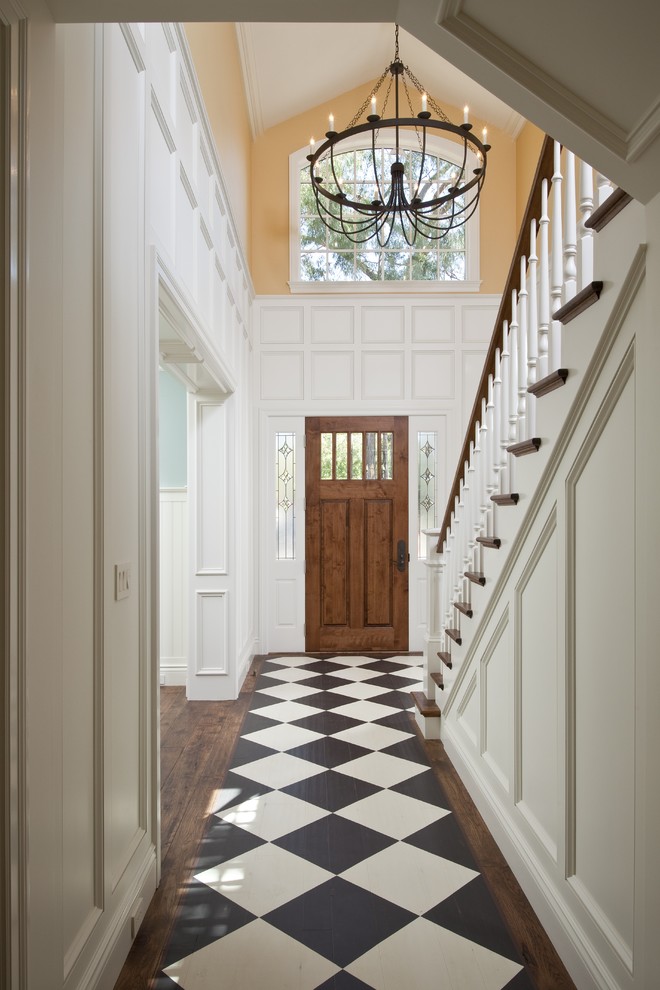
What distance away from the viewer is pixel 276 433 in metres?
6.06

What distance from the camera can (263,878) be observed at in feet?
7.57

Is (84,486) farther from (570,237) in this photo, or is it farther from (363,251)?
(363,251)

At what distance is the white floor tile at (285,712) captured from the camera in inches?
163

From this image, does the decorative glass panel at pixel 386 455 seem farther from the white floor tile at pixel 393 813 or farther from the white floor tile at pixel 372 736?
the white floor tile at pixel 393 813

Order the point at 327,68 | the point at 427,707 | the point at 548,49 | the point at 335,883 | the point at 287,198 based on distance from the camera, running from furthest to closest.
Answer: the point at 287,198, the point at 327,68, the point at 427,707, the point at 335,883, the point at 548,49

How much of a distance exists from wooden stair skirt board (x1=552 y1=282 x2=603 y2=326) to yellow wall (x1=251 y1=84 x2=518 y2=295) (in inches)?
175

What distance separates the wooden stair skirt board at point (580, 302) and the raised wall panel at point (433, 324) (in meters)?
4.19

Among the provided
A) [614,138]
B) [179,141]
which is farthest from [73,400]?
[179,141]

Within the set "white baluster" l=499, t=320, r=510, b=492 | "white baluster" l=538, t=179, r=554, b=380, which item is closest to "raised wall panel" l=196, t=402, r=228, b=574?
"white baluster" l=499, t=320, r=510, b=492

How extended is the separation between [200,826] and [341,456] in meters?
3.82

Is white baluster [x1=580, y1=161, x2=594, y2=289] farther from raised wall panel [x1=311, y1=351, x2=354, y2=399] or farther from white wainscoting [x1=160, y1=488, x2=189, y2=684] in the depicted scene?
raised wall panel [x1=311, y1=351, x2=354, y2=399]

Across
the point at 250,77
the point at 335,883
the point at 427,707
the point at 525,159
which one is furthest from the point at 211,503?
the point at 525,159

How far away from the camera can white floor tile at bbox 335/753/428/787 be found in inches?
125

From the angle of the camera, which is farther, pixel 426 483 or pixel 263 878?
pixel 426 483
